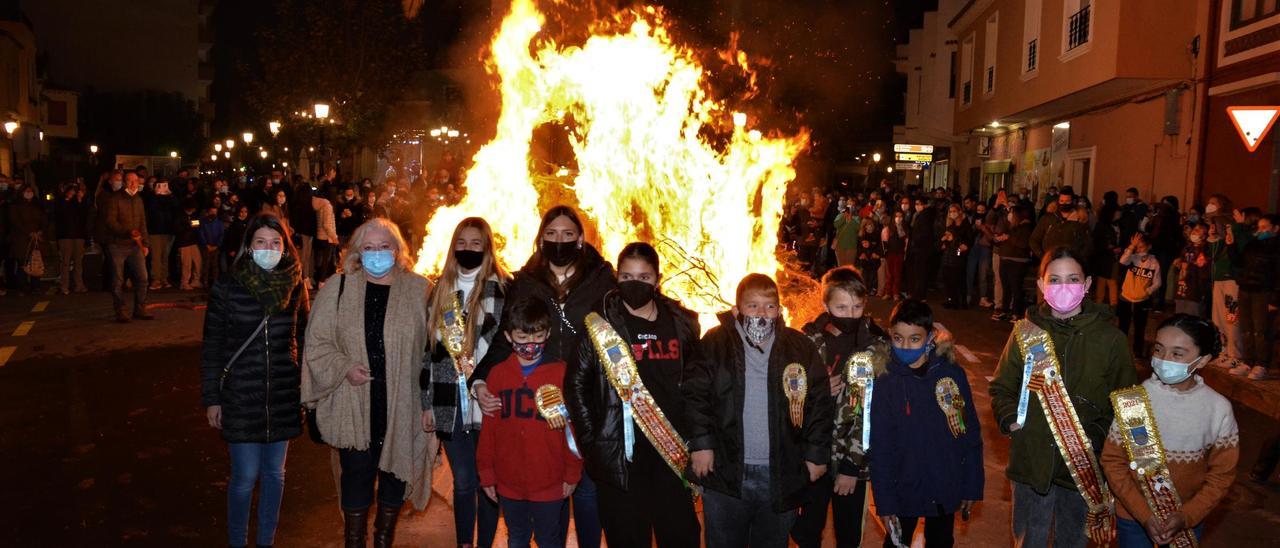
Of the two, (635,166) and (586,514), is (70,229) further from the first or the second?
(586,514)

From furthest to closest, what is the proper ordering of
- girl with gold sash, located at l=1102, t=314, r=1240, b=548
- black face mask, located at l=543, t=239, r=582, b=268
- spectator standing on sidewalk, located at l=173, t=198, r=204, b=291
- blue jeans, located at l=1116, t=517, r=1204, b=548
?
spectator standing on sidewalk, located at l=173, t=198, r=204, b=291 < black face mask, located at l=543, t=239, r=582, b=268 < blue jeans, located at l=1116, t=517, r=1204, b=548 < girl with gold sash, located at l=1102, t=314, r=1240, b=548

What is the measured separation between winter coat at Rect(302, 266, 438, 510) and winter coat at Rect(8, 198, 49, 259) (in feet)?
45.6

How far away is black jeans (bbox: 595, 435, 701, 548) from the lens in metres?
4.54

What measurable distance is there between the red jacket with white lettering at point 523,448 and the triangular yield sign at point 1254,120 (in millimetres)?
9885

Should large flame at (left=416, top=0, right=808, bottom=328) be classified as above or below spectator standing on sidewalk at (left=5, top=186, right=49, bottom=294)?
above

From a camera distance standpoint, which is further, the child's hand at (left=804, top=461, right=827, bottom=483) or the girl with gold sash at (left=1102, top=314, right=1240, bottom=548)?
the child's hand at (left=804, top=461, right=827, bottom=483)

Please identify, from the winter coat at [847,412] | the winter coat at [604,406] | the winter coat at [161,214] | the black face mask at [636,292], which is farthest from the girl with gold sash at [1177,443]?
the winter coat at [161,214]

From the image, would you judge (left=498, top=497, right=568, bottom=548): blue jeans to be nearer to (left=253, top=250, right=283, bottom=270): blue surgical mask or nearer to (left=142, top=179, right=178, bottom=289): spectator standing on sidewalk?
(left=253, top=250, right=283, bottom=270): blue surgical mask

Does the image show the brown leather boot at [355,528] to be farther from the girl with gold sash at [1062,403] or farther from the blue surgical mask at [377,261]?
the girl with gold sash at [1062,403]

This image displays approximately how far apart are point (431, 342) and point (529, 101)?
25.5ft

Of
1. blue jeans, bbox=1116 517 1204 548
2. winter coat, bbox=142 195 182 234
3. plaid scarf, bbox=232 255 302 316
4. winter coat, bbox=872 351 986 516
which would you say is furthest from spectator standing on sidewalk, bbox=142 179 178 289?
blue jeans, bbox=1116 517 1204 548

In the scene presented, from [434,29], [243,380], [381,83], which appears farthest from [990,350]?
[434,29]

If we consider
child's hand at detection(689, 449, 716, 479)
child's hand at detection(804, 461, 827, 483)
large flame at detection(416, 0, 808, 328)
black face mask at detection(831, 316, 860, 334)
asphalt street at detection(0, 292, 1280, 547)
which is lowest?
asphalt street at detection(0, 292, 1280, 547)

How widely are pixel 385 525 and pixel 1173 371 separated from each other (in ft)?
12.3
